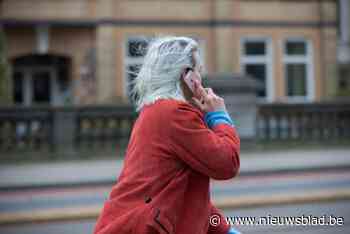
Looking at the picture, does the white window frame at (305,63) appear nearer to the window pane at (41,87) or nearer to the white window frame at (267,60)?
the white window frame at (267,60)

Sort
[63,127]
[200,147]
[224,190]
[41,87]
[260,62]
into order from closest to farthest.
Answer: [200,147], [224,190], [63,127], [41,87], [260,62]

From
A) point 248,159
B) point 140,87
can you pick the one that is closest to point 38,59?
point 248,159

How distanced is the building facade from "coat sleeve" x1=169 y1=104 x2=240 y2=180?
57.4ft

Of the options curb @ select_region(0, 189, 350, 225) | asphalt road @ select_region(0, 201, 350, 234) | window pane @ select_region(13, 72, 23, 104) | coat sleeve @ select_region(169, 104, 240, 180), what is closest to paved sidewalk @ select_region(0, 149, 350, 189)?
curb @ select_region(0, 189, 350, 225)

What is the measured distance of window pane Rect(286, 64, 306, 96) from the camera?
80.6 ft

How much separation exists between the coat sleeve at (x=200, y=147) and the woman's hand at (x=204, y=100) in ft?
0.35

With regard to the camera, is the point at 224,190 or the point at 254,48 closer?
the point at 224,190

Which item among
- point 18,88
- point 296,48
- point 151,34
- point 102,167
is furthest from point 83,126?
point 296,48

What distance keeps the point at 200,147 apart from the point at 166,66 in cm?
37

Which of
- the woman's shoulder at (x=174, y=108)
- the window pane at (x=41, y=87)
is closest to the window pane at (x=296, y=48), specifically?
the window pane at (x=41, y=87)

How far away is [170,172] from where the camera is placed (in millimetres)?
2363

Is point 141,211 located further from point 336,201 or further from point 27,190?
point 27,190

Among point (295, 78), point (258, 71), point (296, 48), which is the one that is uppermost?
point (296, 48)

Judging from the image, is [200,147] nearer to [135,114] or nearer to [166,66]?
[166,66]
